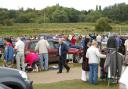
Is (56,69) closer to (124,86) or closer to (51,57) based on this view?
(51,57)

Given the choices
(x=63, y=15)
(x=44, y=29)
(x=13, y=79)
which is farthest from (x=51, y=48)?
(x=63, y=15)

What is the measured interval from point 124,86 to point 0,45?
2685 cm

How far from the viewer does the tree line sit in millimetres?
124812

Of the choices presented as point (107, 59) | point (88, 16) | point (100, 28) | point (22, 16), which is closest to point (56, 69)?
point (107, 59)

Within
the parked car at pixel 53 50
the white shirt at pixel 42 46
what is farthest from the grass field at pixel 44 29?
the white shirt at pixel 42 46

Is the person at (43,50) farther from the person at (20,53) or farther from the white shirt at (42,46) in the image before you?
the person at (20,53)

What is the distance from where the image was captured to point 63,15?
130m

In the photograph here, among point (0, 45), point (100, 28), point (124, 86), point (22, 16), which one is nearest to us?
point (124, 86)

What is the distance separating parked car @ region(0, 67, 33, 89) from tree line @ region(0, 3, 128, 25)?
348 feet

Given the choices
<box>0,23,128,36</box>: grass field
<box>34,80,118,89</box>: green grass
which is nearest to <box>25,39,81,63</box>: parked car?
<box>34,80,118,89</box>: green grass

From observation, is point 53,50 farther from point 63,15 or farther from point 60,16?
point 63,15

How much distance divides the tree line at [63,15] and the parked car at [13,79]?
10622 cm

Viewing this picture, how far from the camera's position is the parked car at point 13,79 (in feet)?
30.5

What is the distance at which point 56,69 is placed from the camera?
22.4m
